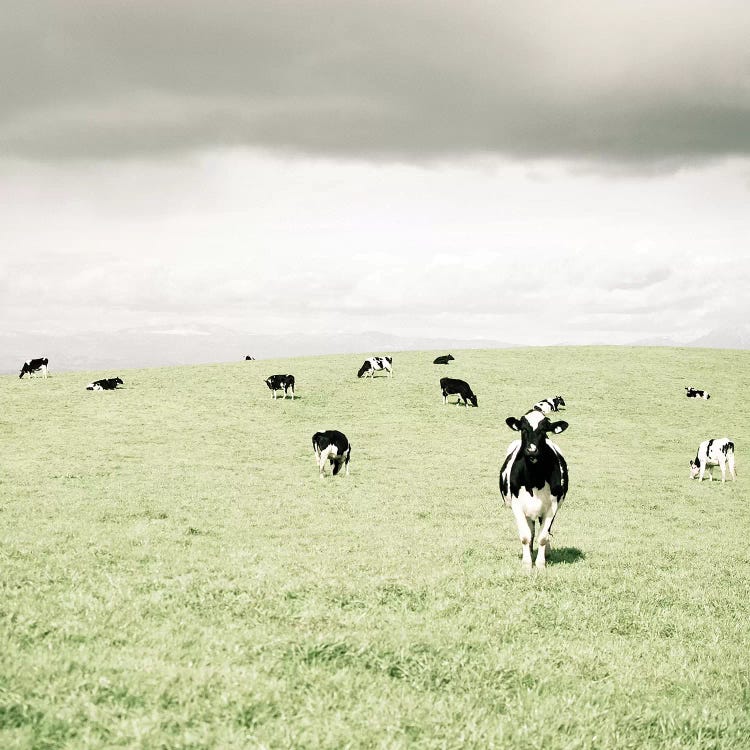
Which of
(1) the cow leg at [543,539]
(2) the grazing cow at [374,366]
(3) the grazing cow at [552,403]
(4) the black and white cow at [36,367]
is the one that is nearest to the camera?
(1) the cow leg at [543,539]

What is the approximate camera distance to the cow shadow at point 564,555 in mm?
13117

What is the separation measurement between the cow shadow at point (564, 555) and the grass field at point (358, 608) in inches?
4.8

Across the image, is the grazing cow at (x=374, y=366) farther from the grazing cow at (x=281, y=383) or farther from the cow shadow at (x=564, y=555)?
the cow shadow at (x=564, y=555)

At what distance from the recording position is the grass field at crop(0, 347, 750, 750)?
19.5ft

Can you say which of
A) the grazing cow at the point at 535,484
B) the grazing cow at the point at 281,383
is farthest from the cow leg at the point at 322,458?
the grazing cow at the point at 281,383

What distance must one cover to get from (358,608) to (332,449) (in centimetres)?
1521

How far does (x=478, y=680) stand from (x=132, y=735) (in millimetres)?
3586

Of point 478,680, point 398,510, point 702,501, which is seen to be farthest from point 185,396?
point 478,680

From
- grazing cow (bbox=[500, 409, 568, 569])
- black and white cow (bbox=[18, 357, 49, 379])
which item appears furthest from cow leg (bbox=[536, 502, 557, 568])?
black and white cow (bbox=[18, 357, 49, 379])

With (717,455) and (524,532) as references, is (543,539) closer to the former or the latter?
(524,532)

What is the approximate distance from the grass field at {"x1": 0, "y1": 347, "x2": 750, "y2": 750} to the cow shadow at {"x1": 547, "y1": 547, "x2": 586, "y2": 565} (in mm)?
123

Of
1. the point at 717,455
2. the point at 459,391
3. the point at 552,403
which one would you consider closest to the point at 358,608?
the point at 717,455

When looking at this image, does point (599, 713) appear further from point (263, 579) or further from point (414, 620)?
point (263, 579)

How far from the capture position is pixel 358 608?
9047mm
